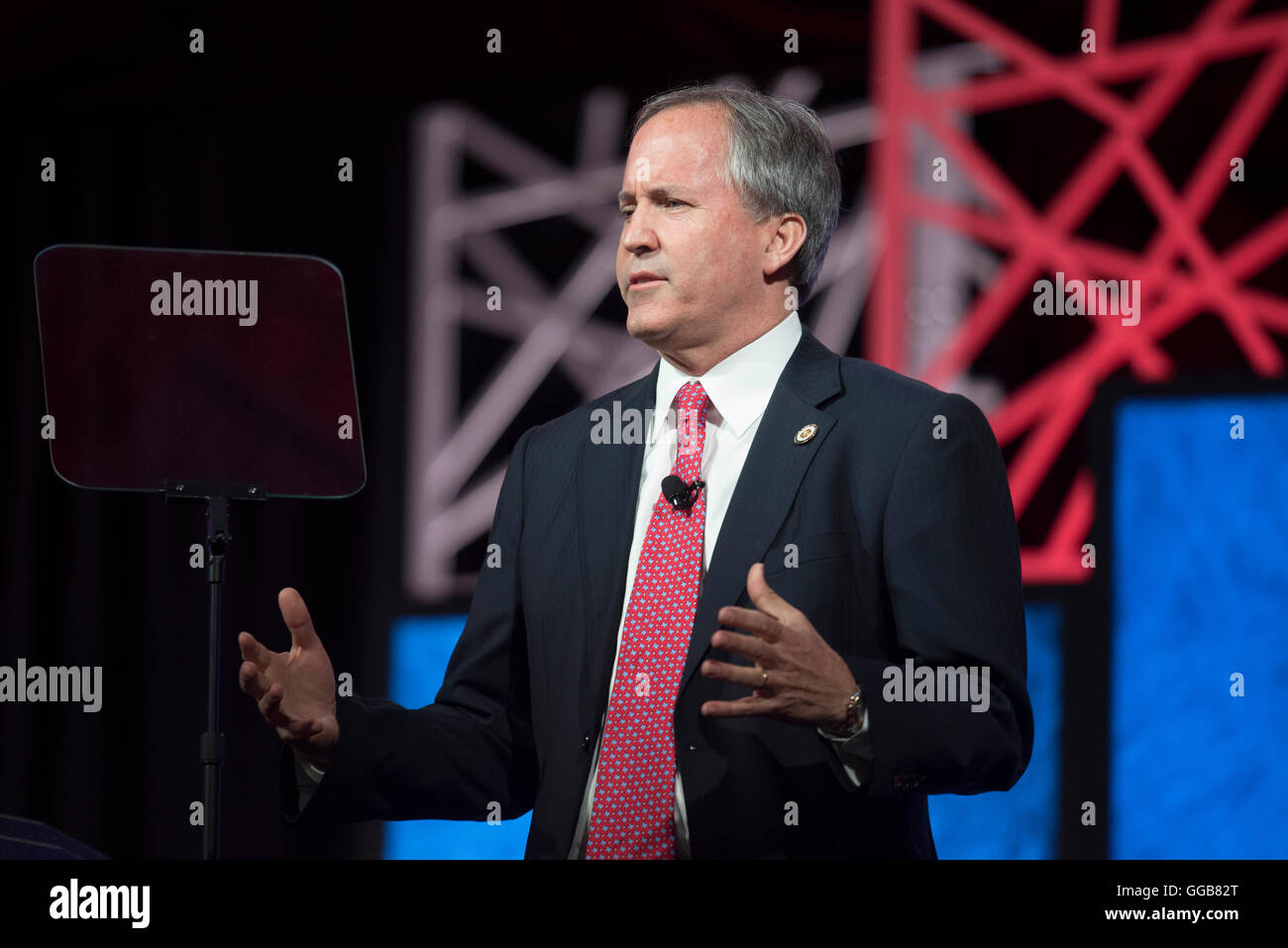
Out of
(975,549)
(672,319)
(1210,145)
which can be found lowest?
(975,549)

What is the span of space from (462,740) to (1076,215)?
2439 millimetres

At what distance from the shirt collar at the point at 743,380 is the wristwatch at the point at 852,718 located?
490mm

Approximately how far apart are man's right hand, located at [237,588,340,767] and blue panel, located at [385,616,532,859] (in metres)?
2.18

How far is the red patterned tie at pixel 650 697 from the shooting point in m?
1.88

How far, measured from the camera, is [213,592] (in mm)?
1820

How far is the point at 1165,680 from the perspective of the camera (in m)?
3.19

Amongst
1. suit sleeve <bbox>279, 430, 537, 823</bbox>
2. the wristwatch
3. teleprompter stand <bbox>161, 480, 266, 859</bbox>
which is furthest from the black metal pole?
the wristwatch

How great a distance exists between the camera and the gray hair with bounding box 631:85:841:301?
220 centimetres

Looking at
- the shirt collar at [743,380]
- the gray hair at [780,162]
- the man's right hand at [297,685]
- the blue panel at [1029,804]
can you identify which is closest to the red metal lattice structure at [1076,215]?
the blue panel at [1029,804]

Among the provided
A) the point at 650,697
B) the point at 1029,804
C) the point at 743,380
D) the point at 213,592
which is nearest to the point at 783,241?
the point at 743,380

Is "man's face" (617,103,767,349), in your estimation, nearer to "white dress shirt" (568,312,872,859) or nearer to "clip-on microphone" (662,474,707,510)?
"white dress shirt" (568,312,872,859)
